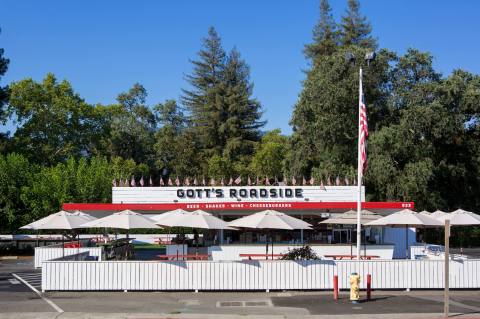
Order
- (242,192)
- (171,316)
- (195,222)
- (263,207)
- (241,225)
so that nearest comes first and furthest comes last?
(171,316)
(241,225)
(195,222)
(263,207)
(242,192)

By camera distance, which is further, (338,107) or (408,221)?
(338,107)

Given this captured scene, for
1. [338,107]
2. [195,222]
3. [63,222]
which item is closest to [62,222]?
[63,222]

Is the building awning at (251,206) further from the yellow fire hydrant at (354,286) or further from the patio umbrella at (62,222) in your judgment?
the yellow fire hydrant at (354,286)

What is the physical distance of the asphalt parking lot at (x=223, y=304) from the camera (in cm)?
1758

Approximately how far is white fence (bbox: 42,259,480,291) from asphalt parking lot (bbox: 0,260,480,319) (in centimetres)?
30

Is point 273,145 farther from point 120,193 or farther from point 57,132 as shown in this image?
point 120,193

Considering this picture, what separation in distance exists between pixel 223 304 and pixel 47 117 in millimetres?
50381

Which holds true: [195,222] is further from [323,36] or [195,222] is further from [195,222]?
[323,36]

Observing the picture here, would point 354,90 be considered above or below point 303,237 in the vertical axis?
above

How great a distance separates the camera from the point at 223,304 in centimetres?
1952

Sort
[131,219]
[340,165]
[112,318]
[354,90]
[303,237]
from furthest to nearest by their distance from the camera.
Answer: [340,165]
[354,90]
[303,237]
[131,219]
[112,318]

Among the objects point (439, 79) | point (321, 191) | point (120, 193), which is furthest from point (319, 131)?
point (120, 193)

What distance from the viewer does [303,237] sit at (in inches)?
1325

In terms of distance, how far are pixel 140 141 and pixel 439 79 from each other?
37.6m
